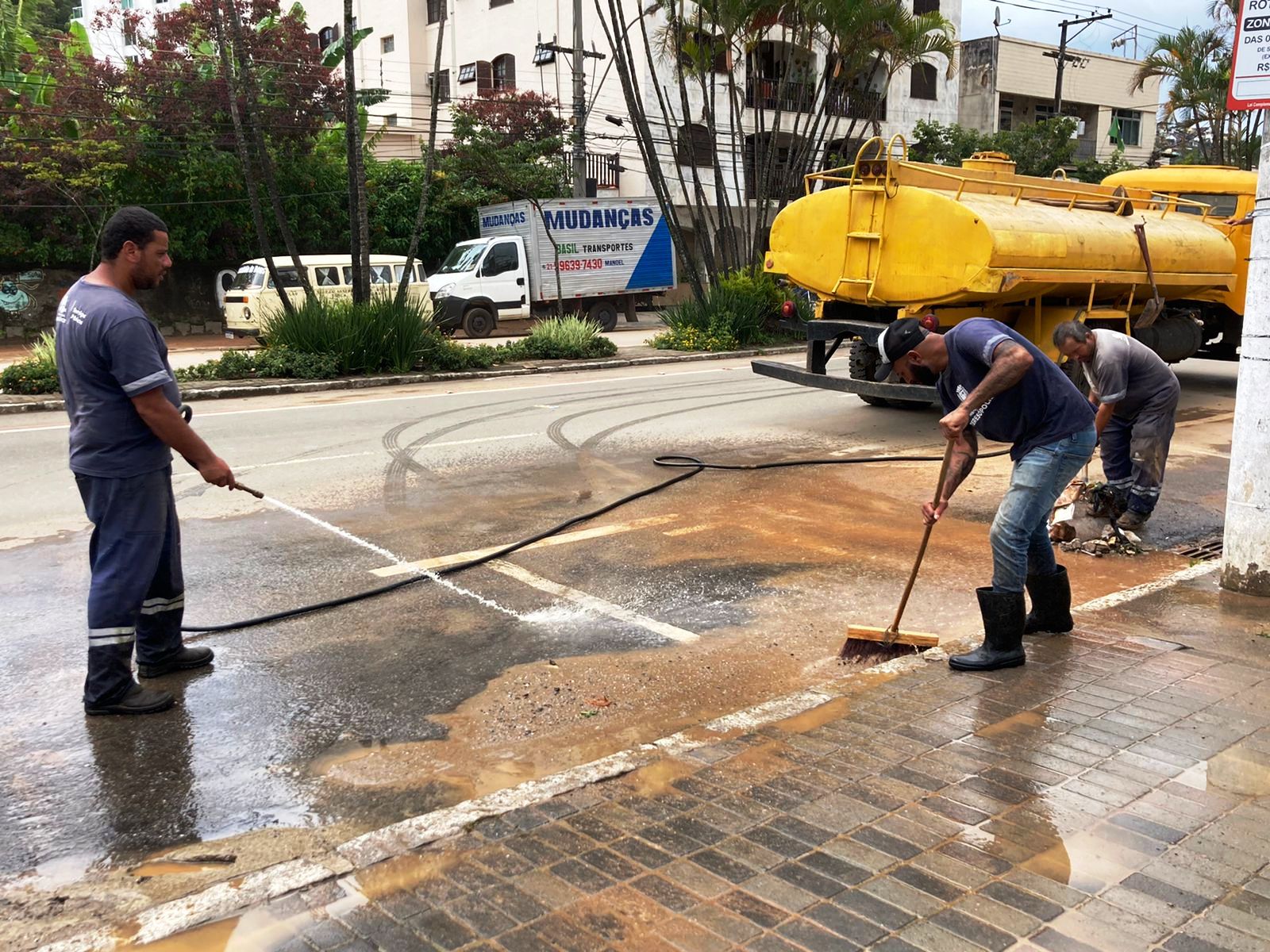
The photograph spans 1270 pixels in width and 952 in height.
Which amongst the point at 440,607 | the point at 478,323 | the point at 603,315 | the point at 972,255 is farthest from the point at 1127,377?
Result: the point at 603,315

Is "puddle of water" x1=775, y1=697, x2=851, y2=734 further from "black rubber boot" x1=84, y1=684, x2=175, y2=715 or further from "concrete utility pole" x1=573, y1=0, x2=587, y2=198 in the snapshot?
"concrete utility pole" x1=573, y1=0, x2=587, y2=198

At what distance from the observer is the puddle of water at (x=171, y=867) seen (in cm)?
317

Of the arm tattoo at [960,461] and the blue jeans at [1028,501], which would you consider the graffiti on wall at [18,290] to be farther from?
the blue jeans at [1028,501]

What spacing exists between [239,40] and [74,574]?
1228 cm

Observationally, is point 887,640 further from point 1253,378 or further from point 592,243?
point 592,243

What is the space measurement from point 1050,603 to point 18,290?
25.7 metres

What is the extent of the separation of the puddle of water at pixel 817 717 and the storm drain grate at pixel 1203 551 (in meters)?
3.54

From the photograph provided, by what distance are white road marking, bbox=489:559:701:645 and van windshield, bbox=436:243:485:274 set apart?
19.7m

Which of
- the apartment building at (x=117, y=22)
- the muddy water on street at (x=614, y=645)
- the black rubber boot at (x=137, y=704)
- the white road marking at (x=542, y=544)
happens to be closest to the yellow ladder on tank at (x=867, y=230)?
the muddy water on street at (x=614, y=645)

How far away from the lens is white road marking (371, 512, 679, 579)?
6258mm

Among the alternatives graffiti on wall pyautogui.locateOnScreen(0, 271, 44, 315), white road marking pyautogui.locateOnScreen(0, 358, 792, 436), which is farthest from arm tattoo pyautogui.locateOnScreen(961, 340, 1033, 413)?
graffiti on wall pyautogui.locateOnScreen(0, 271, 44, 315)

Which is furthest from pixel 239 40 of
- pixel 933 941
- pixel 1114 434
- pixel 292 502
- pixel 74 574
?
pixel 933 941

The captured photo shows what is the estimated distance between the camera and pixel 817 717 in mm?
4023

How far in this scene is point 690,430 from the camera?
1107 centimetres
